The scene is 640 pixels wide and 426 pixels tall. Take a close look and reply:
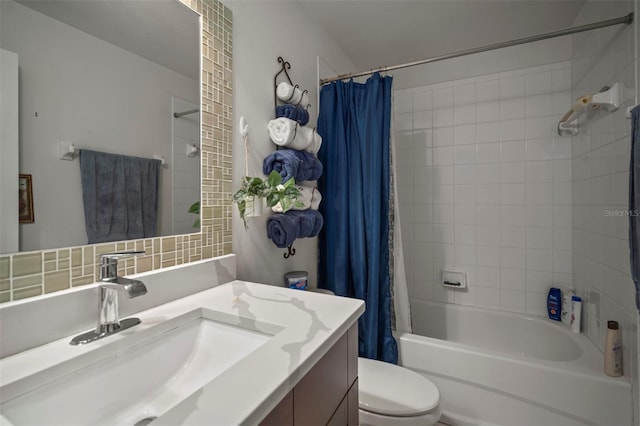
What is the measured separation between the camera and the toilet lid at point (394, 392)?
1155 millimetres

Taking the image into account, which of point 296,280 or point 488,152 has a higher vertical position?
point 488,152

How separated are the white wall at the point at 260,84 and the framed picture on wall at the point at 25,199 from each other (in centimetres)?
64

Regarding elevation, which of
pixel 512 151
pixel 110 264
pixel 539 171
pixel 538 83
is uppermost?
pixel 538 83

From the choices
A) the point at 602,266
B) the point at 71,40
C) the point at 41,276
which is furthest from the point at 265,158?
the point at 602,266

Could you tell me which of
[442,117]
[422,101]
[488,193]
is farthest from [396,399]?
[422,101]

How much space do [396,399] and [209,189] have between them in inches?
44.7

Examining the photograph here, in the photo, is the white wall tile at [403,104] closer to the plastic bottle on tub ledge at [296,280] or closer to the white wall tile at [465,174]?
the white wall tile at [465,174]

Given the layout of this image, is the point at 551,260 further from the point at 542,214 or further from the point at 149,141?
the point at 149,141

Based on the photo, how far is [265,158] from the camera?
1.37 m

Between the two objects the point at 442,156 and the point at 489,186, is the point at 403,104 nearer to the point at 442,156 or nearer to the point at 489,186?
the point at 442,156

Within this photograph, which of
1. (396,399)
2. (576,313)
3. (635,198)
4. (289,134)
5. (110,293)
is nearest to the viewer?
(110,293)

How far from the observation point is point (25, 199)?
0.62m

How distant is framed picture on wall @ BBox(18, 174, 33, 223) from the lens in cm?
61

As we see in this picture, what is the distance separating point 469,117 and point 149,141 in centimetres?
228
